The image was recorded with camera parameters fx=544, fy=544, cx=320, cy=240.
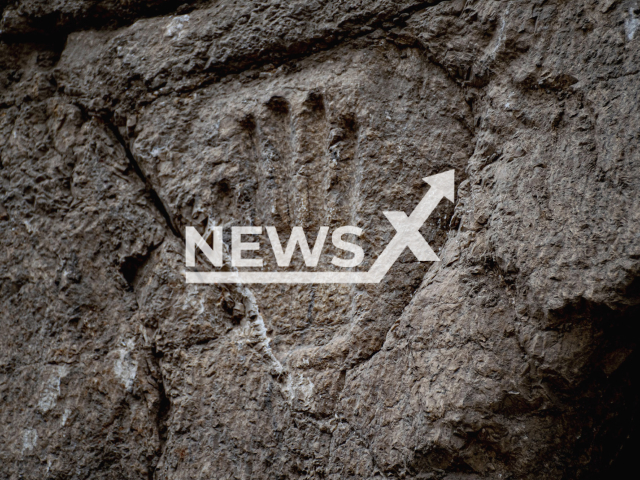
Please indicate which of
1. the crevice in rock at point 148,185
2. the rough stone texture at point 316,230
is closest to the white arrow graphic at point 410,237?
the rough stone texture at point 316,230

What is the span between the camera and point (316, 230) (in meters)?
1.57

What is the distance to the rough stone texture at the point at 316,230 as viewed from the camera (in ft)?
3.93

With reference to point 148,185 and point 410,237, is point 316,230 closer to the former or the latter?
point 410,237

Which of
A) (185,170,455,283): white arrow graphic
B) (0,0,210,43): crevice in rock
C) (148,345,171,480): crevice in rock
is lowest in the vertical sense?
(148,345,171,480): crevice in rock

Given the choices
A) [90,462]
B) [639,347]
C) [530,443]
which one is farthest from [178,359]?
[639,347]

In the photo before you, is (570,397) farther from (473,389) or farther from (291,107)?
(291,107)

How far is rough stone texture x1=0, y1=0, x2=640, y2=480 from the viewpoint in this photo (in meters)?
1.20

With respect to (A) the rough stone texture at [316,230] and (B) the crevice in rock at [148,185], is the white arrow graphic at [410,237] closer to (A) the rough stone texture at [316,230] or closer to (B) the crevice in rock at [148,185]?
(A) the rough stone texture at [316,230]

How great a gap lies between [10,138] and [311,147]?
3.74ft

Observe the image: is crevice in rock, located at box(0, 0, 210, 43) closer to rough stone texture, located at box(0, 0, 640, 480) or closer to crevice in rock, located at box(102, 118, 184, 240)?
rough stone texture, located at box(0, 0, 640, 480)

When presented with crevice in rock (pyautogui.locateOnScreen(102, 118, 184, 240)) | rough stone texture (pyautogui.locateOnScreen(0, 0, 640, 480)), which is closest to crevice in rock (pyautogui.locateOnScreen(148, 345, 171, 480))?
rough stone texture (pyautogui.locateOnScreen(0, 0, 640, 480))

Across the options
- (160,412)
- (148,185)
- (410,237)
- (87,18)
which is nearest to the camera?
(410,237)

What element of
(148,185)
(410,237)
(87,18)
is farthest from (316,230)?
(87,18)

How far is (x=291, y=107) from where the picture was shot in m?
1.63
